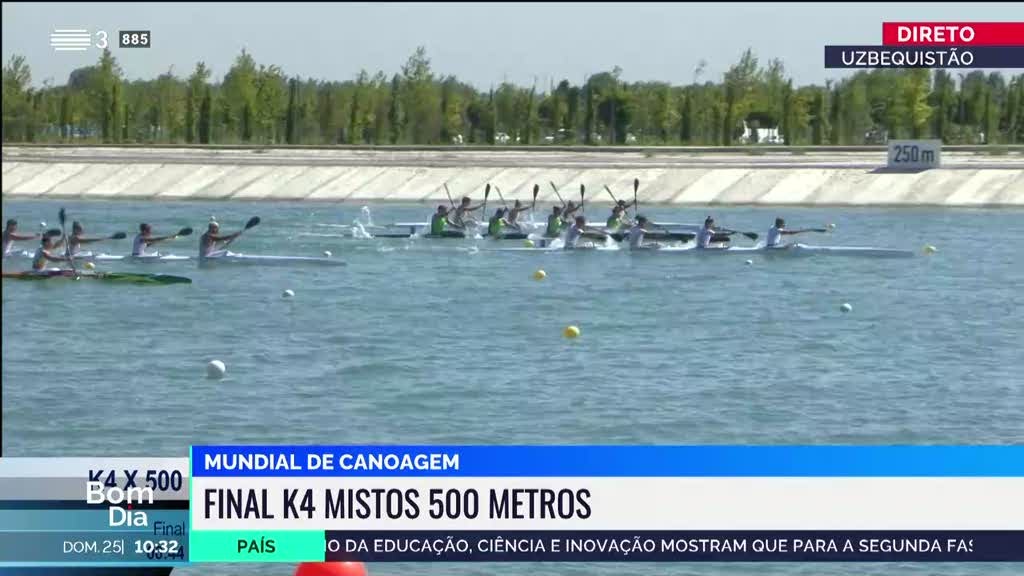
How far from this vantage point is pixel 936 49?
9.06 m

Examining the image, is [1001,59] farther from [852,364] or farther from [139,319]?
[139,319]

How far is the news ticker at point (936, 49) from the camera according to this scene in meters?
8.89

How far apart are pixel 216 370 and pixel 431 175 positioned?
1001 inches

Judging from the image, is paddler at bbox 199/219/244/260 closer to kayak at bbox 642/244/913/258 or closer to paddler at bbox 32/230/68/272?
paddler at bbox 32/230/68/272

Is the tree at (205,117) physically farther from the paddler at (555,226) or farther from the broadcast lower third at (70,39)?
the broadcast lower third at (70,39)

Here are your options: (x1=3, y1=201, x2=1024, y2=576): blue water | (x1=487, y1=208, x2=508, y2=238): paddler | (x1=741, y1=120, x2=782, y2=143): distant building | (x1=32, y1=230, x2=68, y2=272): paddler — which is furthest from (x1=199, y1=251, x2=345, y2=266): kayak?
(x1=741, y1=120, x2=782, y2=143): distant building

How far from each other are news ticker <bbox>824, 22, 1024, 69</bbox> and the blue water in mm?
2737

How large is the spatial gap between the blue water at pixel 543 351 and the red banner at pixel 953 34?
2.86 meters

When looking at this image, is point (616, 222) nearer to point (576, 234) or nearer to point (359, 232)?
point (576, 234)

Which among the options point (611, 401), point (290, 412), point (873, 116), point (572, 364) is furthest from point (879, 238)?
point (290, 412)

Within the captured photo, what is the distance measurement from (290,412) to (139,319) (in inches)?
340

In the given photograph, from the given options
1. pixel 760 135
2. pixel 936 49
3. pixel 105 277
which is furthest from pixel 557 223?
pixel 936 49

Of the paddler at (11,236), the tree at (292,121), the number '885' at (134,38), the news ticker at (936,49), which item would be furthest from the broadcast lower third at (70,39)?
the tree at (292,121)

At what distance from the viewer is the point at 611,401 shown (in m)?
14.7
